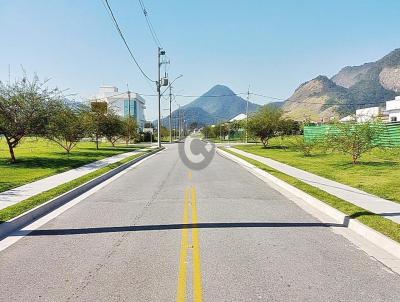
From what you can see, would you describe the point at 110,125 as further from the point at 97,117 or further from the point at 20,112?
the point at 20,112

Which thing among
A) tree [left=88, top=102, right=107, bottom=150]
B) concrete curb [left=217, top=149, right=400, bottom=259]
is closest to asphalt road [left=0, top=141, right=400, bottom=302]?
concrete curb [left=217, top=149, right=400, bottom=259]

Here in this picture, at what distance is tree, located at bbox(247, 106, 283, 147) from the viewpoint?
44.9 m

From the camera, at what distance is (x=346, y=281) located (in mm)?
5418

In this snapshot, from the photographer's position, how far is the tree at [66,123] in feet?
82.1

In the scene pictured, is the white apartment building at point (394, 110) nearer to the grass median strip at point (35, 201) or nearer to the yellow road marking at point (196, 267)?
the grass median strip at point (35, 201)

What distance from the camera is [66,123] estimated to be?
28750 millimetres

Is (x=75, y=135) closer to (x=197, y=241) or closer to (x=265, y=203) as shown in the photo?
(x=265, y=203)

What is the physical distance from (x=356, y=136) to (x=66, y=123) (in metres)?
18.7

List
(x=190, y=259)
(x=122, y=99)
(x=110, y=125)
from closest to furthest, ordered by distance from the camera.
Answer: (x=190, y=259)
(x=110, y=125)
(x=122, y=99)

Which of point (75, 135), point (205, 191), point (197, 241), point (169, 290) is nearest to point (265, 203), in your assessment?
point (205, 191)

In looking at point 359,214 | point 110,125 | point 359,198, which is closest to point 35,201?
point 359,214

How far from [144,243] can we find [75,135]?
28593 millimetres

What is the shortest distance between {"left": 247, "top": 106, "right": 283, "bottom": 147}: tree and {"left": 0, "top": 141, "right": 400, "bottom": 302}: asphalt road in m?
34.8

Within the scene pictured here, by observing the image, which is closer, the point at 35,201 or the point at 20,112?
the point at 35,201
